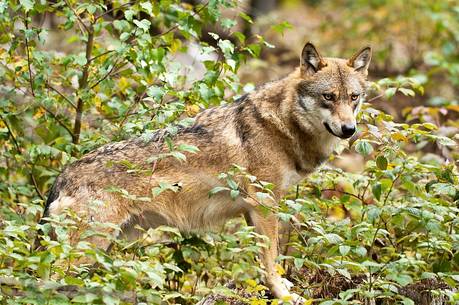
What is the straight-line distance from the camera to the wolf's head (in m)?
6.53

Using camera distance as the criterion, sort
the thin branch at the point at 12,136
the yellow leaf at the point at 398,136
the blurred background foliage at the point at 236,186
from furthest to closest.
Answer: the thin branch at the point at 12,136
the yellow leaf at the point at 398,136
the blurred background foliage at the point at 236,186

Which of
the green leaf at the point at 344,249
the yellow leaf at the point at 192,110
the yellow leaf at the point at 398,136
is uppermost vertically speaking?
Answer: the yellow leaf at the point at 192,110

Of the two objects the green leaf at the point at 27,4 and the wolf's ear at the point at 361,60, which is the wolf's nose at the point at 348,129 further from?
the green leaf at the point at 27,4

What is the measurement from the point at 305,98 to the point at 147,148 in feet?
4.54

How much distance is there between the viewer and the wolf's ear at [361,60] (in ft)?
22.6

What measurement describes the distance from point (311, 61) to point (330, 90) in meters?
0.35

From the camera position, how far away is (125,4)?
715cm

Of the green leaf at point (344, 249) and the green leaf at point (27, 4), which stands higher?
the green leaf at point (27, 4)

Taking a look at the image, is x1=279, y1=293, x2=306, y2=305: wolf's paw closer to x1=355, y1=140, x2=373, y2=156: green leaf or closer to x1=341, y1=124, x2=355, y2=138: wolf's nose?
x1=355, y1=140, x2=373, y2=156: green leaf

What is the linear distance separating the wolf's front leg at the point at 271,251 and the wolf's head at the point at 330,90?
86cm

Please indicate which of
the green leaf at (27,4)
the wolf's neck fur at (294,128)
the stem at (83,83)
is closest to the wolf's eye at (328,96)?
the wolf's neck fur at (294,128)

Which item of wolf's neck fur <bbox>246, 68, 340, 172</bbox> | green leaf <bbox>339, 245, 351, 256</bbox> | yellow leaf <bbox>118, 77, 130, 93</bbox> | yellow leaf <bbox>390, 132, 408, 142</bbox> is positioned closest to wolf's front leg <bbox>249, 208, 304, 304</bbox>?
wolf's neck fur <bbox>246, 68, 340, 172</bbox>

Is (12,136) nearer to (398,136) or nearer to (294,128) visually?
(294,128)

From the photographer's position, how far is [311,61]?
6809mm
